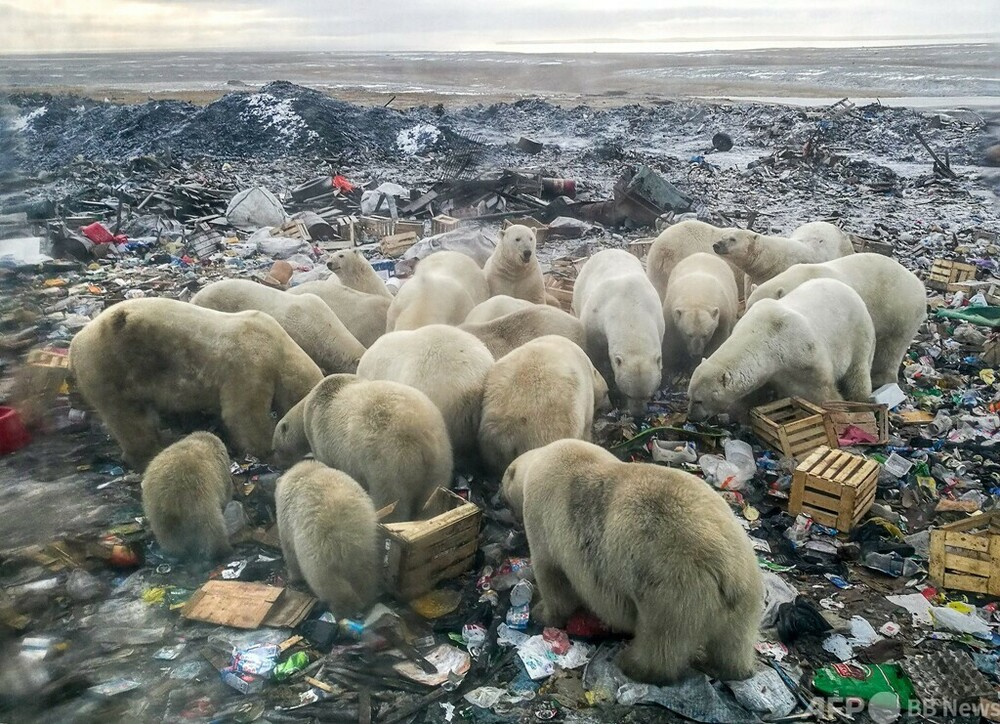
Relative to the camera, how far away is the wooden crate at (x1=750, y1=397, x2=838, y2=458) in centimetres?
559

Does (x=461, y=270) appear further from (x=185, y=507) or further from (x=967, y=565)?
(x=967, y=565)

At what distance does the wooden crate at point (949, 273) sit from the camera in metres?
9.55

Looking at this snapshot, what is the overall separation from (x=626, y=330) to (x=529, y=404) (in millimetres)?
1918

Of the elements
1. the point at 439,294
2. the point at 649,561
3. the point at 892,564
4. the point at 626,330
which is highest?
the point at 439,294

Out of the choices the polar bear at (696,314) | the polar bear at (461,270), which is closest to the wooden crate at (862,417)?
the polar bear at (696,314)

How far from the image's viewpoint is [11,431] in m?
3.88

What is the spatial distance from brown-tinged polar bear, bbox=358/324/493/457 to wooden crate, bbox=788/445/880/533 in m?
2.14

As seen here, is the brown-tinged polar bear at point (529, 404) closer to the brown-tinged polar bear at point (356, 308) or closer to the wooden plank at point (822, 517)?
the wooden plank at point (822, 517)

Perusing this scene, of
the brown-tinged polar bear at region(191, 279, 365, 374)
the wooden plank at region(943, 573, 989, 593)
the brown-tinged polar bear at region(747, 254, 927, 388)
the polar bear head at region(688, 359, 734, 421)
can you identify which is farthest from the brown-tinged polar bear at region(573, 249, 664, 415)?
the wooden plank at region(943, 573, 989, 593)

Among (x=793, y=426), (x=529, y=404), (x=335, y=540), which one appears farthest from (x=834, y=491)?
(x=335, y=540)

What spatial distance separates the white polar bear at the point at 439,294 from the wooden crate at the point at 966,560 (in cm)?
412

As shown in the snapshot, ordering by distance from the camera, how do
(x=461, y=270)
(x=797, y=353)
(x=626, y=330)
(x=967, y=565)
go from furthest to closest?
1. (x=461, y=270)
2. (x=626, y=330)
3. (x=797, y=353)
4. (x=967, y=565)

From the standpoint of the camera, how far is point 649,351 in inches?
247

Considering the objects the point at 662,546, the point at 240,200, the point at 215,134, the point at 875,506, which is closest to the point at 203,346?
the point at 662,546
